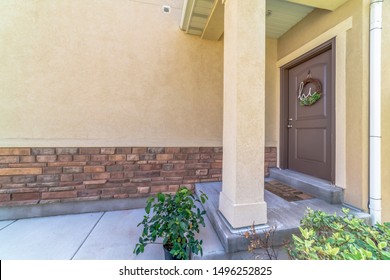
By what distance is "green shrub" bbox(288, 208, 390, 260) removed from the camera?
958mm

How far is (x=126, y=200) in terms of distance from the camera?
288 cm

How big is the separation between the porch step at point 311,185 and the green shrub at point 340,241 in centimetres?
107

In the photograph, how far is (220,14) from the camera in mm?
2504

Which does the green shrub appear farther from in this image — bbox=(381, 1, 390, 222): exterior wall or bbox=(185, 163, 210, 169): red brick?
bbox=(185, 163, 210, 169): red brick

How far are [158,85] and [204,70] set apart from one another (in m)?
0.87

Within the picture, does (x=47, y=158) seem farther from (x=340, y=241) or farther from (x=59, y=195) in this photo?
(x=340, y=241)

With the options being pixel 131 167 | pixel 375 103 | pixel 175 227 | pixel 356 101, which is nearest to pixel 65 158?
pixel 131 167

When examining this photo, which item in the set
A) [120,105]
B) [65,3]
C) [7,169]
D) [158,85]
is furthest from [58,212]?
[65,3]

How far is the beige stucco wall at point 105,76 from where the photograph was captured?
258cm

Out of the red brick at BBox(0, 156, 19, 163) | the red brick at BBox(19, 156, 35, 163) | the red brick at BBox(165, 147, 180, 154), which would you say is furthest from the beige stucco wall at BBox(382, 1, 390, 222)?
the red brick at BBox(0, 156, 19, 163)

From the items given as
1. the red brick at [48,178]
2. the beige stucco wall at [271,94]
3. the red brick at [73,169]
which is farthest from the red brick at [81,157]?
the beige stucco wall at [271,94]

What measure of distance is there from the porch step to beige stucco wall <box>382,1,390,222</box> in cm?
43

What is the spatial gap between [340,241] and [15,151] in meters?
3.82
